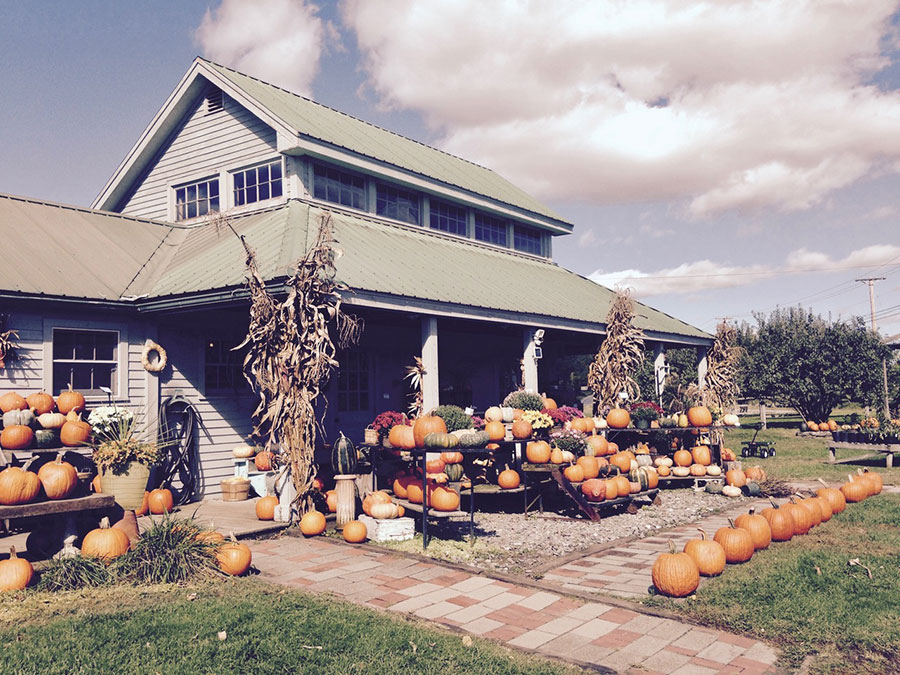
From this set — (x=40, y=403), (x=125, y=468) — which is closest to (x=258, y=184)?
(x=40, y=403)

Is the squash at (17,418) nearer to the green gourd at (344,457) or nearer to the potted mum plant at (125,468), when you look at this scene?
the potted mum plant at (125,468)

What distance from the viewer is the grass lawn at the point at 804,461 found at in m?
15.8

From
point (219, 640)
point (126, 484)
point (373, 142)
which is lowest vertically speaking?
point (219, 640)

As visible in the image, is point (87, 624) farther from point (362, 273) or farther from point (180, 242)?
point (180, 242)

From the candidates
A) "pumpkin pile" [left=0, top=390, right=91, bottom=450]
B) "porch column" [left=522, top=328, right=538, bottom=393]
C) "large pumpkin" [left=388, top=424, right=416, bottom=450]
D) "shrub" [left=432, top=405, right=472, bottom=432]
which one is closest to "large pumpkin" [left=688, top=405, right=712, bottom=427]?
"porch column" [left=522, top=328, right=538, bottom=393]

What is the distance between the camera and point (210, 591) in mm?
6324

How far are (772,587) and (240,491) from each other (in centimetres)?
921

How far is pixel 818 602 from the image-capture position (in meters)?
6.06

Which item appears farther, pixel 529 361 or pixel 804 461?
pixel 804 461

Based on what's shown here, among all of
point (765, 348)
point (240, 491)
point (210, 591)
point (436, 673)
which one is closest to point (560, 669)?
point (436, 673)

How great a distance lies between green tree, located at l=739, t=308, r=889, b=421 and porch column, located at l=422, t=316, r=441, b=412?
76.4 feet

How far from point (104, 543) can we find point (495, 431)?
5.55 metres

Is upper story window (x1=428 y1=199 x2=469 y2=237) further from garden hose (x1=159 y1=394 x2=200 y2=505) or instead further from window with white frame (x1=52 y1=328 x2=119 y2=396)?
window with white frame (x1=52 y1=328 x2=119 y2=396)

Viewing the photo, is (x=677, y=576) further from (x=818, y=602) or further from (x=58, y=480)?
(x=58, y=480)
